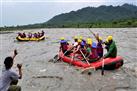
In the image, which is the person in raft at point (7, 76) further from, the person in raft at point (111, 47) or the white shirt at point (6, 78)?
the person in raft at point (111, 47)

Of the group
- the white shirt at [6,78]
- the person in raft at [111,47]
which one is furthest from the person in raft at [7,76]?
the person in raft at [111,47]

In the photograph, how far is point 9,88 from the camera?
696cm

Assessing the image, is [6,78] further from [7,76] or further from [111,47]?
[111,47]

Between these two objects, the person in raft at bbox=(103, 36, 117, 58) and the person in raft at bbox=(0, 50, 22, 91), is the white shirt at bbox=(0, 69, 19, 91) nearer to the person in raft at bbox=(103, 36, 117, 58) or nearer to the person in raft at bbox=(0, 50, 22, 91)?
the person in raft at bbox=(0, 50, 22, 91)

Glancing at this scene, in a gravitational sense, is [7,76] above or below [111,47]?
below

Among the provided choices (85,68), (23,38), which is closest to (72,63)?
(85,68)

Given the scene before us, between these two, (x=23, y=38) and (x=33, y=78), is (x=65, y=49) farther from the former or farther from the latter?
(x=23, y=38)

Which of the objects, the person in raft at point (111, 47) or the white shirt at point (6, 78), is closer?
the white shirt at point (6, 78)

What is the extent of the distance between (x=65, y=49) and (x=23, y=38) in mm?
21048

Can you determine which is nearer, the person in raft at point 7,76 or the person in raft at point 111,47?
the person in raft at point 7,76

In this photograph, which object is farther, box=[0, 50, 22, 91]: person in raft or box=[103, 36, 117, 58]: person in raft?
box=[103, 36, 117, 58]: person in raft

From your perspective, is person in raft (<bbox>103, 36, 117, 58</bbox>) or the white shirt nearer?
the white shirt

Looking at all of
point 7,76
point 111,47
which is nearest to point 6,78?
point 7,76

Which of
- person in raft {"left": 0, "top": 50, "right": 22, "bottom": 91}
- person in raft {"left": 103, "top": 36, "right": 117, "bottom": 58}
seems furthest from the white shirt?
person in raft {"left": 103, "top": 36, "right": 117, "bottom": 58}
